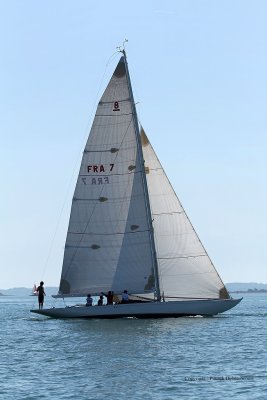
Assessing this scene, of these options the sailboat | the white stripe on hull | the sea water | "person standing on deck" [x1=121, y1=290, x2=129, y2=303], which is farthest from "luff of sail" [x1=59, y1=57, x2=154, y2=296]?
the sea water

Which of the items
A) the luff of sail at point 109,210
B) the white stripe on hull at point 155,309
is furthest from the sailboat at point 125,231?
the white stripe on hull at point 155,309

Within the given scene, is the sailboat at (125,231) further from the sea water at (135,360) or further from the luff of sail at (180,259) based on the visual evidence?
the sea water at (135,360)

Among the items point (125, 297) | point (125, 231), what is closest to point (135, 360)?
point (125, 297)

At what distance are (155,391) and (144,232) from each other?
26629 mm

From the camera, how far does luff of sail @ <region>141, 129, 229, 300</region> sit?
54.6m

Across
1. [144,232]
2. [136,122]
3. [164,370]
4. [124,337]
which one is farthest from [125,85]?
[164,370]

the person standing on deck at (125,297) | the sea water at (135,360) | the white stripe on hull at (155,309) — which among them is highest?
the person standing on deck at (125,297)

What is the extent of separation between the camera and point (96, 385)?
29766 mm

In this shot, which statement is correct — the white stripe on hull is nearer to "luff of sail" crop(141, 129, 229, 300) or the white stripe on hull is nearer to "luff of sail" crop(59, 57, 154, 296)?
"luff of sail" crop(141, 129, 229, 300)

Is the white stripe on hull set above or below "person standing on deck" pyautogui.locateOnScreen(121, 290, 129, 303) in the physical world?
below

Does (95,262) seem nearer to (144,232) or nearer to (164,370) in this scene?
(144,232)

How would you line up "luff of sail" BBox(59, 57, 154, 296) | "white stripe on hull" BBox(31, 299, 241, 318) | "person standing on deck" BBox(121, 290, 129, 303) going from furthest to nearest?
"luff of sail" BBox(59, 57, 154, 296) < "person standing on deck" BBox(121, 290, 129, 303) < "white stripe on hull" BBox(31, 299, 241, 318)

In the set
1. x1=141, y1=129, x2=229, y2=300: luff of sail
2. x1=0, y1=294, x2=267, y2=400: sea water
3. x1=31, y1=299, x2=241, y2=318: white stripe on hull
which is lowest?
x1=0, y1=294, x2=267, y2=400: sea water

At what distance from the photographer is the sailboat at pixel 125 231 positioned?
179ft
